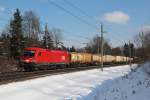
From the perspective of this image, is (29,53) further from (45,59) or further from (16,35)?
(16,35)

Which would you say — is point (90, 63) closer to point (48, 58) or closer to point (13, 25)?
point (13, 25)

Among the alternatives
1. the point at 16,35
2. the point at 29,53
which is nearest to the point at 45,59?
the point at 29,53

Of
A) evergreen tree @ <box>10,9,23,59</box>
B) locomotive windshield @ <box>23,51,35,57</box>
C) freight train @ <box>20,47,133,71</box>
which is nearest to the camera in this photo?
freight train @ <box>20,47,133,71</box>

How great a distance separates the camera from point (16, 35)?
65.8 metres

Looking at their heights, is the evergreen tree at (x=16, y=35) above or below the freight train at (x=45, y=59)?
above

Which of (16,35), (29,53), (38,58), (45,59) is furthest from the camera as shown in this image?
(16,35)

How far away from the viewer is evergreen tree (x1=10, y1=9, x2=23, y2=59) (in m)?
63.9

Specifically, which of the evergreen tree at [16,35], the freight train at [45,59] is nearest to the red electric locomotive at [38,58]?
the freight train at [45,59]

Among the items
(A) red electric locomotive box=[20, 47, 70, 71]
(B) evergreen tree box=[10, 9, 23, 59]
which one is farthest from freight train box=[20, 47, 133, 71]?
(B) evergreen tree box=[10, 9, 23, 59]

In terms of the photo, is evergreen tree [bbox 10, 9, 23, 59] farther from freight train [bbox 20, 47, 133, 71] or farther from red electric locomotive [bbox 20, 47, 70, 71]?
red electric locomotive [bbox 20, 47, 70, 71]

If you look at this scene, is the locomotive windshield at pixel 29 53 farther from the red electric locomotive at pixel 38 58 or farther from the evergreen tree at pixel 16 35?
the evergreen tree at pixel 16 35

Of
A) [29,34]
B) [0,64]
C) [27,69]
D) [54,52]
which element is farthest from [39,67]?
[29,34]

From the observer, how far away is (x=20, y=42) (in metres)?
64.6

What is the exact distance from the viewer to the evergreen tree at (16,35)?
6387 centimetres
